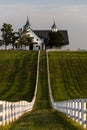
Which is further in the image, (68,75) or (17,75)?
(68,75)

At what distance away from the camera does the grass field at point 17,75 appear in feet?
287

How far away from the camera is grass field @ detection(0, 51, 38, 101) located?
Result: 87500 mm

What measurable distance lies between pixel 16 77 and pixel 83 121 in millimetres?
85343

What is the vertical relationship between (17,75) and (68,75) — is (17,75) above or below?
above

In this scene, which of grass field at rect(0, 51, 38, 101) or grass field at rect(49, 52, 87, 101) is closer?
grass field at rect(0, 51, 38, 101)

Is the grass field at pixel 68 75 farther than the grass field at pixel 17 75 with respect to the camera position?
Yes

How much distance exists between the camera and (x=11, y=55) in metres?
149

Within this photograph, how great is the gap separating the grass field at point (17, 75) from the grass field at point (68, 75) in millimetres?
3984

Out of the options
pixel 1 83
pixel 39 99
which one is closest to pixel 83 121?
pixel 39 99

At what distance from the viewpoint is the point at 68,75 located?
115 metres

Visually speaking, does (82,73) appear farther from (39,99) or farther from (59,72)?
(39,99)

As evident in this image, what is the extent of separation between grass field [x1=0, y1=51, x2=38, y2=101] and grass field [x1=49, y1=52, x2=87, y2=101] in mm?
3984

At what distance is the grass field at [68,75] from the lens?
3509 inches

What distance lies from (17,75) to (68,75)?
1021 centimetres
